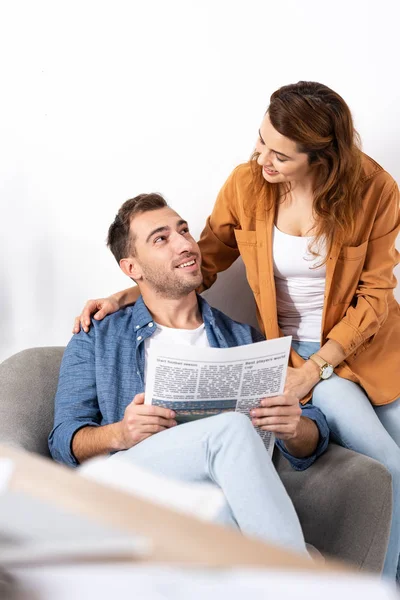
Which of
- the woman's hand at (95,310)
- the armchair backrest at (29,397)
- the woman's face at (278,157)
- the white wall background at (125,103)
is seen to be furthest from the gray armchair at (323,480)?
the woman's face at (278,157)

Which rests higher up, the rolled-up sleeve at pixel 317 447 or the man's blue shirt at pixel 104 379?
the man's blue shirt at pixel 104 379

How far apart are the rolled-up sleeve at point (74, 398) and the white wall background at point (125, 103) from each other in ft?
1.54

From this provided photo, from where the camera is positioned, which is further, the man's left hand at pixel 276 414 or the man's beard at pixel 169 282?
the man's beard at pixel 169 282

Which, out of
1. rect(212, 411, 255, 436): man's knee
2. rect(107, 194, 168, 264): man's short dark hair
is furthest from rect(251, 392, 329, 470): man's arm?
rect(107, 194, 168, 264): man's short dark hair

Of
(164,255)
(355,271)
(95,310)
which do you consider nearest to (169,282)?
(164,255)

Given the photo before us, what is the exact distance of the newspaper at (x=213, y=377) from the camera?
5.28ft

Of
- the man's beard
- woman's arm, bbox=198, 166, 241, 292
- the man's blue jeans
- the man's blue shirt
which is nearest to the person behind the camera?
the man's blue jeans

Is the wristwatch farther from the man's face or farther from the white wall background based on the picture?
the white wall background

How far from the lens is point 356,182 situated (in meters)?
2.05

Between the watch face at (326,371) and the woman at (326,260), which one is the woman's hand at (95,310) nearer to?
the woman at (326,260)

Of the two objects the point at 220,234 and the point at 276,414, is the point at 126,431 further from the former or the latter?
the point at 220,234

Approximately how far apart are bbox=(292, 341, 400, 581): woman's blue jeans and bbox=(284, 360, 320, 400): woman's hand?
4cm

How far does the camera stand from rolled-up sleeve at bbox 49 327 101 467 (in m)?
1.84

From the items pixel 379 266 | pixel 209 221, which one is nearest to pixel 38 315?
pixel 209 221
